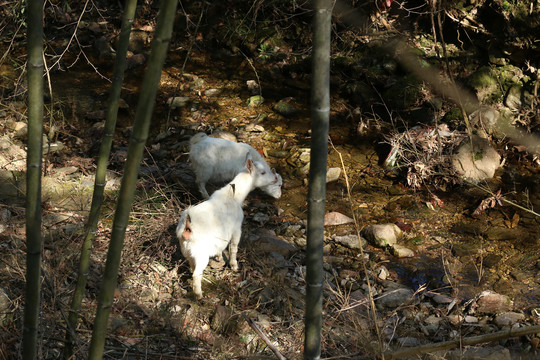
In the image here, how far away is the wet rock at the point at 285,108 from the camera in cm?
945

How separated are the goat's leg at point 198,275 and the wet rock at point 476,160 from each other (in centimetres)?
444

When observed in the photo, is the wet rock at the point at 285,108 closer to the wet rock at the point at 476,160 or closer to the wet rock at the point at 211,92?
the wet rock at the point at 211,92

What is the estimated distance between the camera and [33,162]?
1.89 m

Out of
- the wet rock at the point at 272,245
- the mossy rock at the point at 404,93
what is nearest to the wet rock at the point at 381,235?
the wet rock at the point at 272,245

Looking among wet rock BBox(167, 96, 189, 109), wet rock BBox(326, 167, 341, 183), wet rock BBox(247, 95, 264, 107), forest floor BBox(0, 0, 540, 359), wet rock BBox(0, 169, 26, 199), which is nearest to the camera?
forest floor BBox(0, 0, 540, 359)

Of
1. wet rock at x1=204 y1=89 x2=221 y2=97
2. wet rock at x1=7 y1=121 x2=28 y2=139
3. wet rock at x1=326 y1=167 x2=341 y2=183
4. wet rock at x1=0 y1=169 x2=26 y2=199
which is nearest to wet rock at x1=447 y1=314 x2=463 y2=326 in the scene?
wet rock at x1=326 y1=167 x2=341 y2=183

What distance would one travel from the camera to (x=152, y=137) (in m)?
8.58

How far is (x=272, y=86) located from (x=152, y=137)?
2802 mm

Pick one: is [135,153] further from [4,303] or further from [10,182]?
[10,182]

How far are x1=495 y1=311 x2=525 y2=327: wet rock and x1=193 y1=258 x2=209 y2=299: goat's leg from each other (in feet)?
8.64

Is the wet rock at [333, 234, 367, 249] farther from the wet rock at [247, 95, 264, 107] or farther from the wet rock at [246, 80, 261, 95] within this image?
the wet rock at [246, 80, 261, 95]

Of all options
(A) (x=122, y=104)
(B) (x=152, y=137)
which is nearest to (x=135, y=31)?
(A) (x=122, y=104)

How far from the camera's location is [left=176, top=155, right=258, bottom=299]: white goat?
4.45 m

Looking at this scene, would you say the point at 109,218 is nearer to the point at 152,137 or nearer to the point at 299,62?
the point at 152,137
